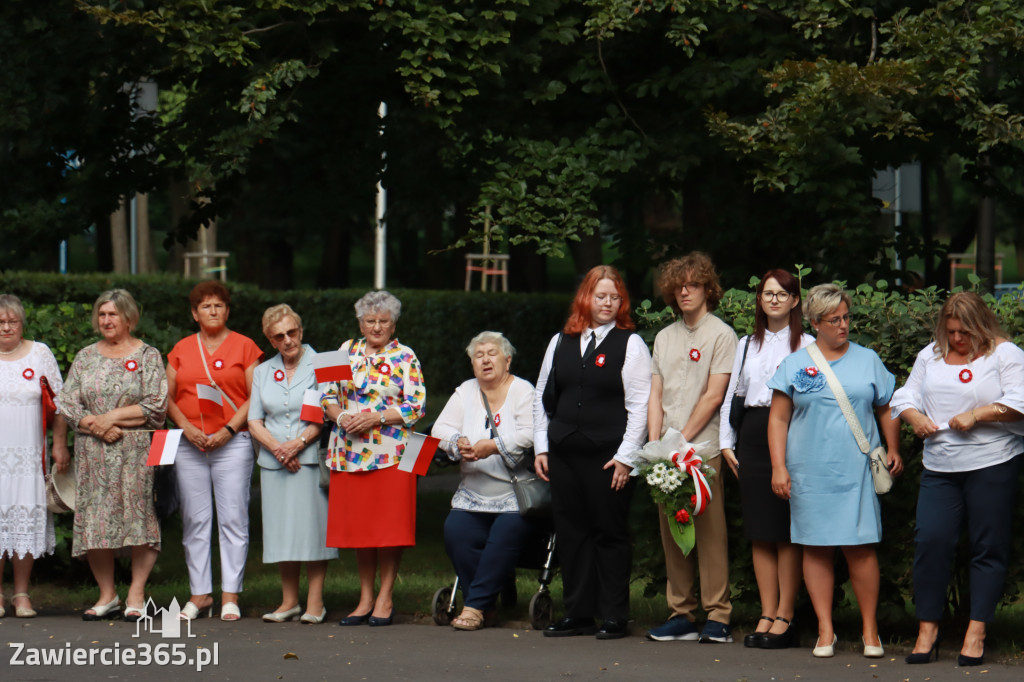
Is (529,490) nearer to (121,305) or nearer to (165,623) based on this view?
(165,623)

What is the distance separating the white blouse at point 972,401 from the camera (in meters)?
6.64

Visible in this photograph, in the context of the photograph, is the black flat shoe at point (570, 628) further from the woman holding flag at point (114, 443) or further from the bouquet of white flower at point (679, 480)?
the woman holding flag at point (114, 443)

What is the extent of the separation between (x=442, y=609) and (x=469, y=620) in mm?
290

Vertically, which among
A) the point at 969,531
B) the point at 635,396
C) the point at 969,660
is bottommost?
the point at 969,660

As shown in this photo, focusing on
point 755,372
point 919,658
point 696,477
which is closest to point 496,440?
point 696,477

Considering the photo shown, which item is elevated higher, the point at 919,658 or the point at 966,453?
the point at 966,453

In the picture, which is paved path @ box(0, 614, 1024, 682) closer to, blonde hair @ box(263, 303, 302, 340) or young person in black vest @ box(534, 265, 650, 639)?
young person in black vest @ box(534, 265, 650, 639)

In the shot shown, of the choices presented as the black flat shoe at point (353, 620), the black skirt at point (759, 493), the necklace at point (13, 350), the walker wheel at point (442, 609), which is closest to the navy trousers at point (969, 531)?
the black skirt at point (759, 493)

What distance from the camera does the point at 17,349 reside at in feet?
27.9

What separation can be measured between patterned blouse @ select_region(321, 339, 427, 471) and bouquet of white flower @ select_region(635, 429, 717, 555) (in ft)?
5.17

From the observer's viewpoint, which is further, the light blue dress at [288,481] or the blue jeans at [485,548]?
the light blue dress at [288,481]

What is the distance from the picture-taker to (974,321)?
6.67 m

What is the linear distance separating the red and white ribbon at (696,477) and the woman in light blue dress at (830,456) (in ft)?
1.12

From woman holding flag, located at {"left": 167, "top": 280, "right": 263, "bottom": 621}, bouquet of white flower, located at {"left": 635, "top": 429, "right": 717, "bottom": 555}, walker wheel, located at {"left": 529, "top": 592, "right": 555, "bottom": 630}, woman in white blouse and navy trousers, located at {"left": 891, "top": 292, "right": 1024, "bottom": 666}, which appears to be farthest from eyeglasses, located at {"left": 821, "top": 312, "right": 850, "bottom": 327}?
woman holding flag, located at {"left": 167, "top": 280, "right": 263, "bottom": 621}
